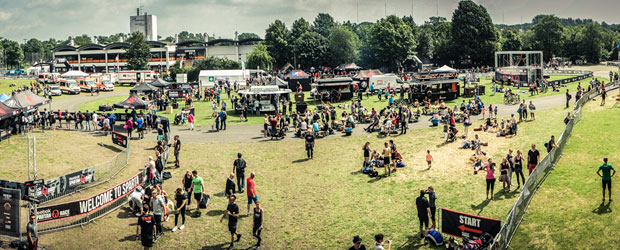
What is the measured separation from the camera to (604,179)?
695 inches

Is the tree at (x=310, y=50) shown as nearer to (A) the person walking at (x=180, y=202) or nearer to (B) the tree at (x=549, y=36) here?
(B) the tree at (x=549, y=36)

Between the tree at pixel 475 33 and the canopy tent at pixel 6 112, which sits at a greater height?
the tree at pixel 475 33

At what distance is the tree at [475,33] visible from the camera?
96.9 meters

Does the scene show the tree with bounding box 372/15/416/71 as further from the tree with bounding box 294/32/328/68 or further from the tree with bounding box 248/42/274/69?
the tree with bounding box 248/42/274/69

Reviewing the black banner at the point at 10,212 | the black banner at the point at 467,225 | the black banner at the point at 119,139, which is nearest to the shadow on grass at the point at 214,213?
the black banner at the point at 10,212

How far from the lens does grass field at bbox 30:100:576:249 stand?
1738 centimetres

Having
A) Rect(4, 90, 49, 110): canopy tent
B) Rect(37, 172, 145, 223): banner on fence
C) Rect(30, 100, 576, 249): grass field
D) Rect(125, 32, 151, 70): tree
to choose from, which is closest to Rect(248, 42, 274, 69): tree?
Rect(125, 32, 151, 70): tree

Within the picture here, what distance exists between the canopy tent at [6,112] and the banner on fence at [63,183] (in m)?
13.9

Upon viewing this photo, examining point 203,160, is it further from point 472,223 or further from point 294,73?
point 294,73

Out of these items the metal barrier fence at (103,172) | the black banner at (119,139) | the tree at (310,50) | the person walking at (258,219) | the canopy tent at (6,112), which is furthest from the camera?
the tree at (310,50)

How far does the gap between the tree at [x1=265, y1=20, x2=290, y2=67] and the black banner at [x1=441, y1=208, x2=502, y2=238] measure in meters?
91.3

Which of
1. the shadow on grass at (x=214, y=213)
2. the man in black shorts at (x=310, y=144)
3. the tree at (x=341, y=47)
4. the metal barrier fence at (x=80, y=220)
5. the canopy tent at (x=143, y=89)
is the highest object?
the tree at (x=341, y=47)

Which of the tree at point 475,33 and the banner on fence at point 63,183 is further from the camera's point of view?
the tree at point 475,33

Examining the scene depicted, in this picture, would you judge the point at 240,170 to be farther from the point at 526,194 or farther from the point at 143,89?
the point at 143,89
